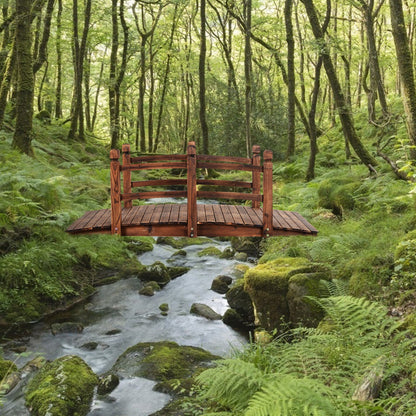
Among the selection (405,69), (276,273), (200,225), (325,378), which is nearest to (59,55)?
(200,225)

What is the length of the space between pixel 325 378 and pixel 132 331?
5303mm

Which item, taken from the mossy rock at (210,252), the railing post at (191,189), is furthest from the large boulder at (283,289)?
the mossy rock at (210,252)

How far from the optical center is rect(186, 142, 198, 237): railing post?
6.91 m

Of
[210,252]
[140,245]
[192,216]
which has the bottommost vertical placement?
[210,252]

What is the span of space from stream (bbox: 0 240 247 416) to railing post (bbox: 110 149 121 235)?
8.04 ft

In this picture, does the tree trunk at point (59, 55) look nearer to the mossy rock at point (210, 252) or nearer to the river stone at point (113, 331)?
the mossy rock at point (210, 252)

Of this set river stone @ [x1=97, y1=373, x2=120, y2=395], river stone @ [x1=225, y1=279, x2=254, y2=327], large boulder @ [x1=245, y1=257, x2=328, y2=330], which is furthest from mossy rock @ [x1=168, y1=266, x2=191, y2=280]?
river stone @ [x1=97, y1=373, x2=120, y2=395]

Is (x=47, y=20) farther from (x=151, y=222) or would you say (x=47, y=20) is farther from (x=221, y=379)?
(x=221, y=379)

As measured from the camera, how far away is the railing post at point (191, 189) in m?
6.91

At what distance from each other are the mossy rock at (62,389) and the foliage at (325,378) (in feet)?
6.45

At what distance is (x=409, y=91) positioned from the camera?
804 cm

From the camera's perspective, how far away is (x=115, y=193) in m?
7.06

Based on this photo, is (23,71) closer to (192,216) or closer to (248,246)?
(192,216)

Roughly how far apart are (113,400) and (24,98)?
954 cm
